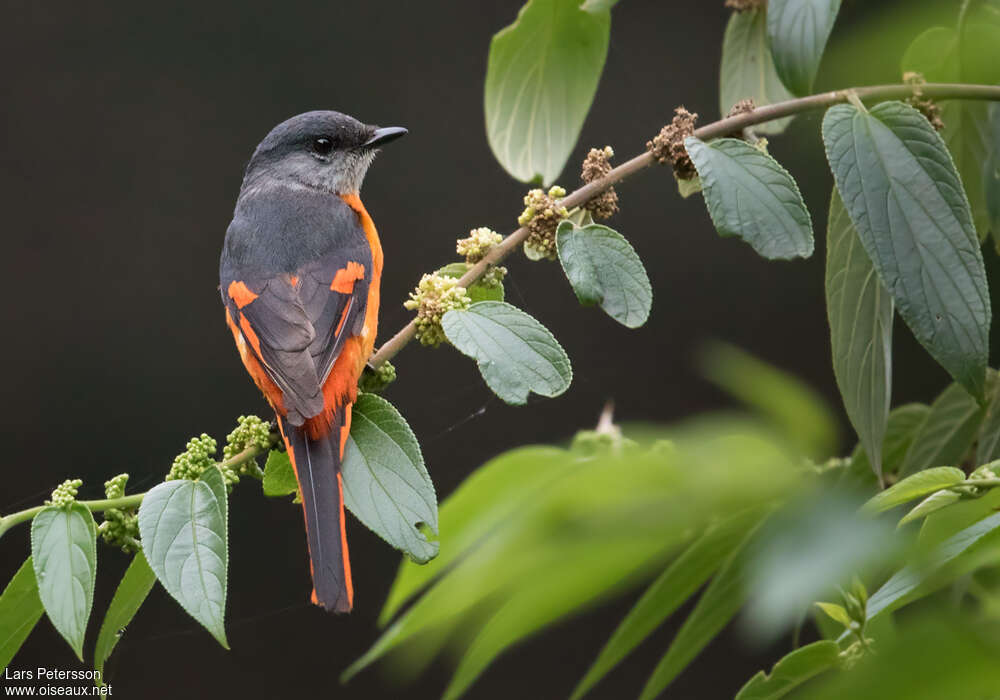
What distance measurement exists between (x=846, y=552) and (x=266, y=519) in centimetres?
402

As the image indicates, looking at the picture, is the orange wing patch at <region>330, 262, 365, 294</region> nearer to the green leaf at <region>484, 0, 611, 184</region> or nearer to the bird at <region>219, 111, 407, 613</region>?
the bird at <region>219, 111, 407, 613</region>

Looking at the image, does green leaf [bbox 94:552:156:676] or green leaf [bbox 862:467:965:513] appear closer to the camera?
green leaf [bbox 862:467:965:513]

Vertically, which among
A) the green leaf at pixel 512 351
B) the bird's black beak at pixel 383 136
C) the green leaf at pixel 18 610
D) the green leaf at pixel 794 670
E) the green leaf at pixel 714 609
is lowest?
the green leaf at pixel 794 670

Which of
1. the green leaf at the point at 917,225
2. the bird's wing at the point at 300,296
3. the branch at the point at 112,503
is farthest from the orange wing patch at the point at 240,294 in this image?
the green leaf at the point at 917,225

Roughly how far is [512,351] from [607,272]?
0.53 ft

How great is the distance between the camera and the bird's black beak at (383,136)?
2.59m

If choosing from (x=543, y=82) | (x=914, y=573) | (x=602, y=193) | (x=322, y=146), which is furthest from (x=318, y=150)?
(x=914, y=573)

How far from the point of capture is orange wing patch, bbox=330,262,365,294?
1.90 metres

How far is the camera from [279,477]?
1.49 metres

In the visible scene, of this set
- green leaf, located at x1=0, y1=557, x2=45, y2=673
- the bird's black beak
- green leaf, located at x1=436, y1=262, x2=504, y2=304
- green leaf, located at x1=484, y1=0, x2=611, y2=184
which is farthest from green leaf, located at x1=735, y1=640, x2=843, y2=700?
the bird's black beak

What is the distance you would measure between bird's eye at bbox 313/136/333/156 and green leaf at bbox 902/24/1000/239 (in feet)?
5.09

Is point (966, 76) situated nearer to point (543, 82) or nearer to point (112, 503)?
point (543, 82)

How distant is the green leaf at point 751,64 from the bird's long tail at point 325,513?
2.91ft

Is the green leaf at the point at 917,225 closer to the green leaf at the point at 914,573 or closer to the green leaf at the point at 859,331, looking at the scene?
the green leaf at the point at 859,331
